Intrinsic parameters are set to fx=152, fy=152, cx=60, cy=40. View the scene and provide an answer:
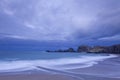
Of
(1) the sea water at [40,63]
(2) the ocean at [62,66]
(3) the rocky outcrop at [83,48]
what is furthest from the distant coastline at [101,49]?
(2) the ocean at [62,66]

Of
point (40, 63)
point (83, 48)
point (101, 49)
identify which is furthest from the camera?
point (83, 48)

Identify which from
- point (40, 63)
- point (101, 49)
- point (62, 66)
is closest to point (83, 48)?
point (101, 49)

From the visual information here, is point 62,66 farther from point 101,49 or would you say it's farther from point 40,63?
point 101,49

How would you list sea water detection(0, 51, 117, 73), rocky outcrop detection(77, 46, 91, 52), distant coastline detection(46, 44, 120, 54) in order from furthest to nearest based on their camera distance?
1. rocky outcrop detection(77, 46, 91, 52)
2. distant coastline detection(46, 44, 120, 54)
3. sea water detection(0, 51, 117, 73)

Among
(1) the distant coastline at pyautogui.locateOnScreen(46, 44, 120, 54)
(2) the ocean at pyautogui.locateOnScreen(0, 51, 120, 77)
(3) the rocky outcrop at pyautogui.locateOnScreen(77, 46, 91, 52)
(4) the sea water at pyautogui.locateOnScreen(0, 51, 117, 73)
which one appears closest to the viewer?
(2) the ocean at pyautogui.locateOnScreen(0, 51, 120, 77)

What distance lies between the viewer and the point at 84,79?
31.8 ft

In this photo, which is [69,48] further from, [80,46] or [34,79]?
[34,79]

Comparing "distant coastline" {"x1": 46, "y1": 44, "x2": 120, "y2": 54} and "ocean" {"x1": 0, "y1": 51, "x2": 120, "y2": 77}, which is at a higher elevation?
"distant coastline" {"x1": 46, "y1": 44, "x2": 120, "y2": 54}

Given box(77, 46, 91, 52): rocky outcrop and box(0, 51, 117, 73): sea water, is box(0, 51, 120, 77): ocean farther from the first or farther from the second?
box(77, 46, 91, 52): rocky outcrop

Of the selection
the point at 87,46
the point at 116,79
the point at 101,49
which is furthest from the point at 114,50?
the point at 116,79

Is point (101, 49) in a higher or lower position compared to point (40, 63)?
higher

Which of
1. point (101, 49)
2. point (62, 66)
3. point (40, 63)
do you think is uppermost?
point (101, 49)

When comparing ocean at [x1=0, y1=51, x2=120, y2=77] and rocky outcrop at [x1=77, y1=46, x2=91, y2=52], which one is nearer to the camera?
ocean at [x1=0, y1=51, x2=120, y2=77]

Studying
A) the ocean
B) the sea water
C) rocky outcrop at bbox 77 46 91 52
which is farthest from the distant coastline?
the ocean
